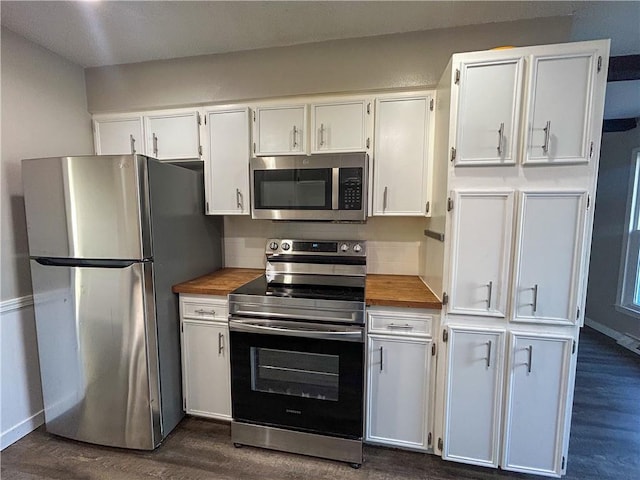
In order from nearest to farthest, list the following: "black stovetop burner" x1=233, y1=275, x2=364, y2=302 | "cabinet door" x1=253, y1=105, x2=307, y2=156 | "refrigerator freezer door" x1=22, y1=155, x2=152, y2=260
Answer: "refrigerator freezer door" x1=22, y1=155, x2=152, y2=260
"black stovetop burner" x1=233, y1=275, x2=364, y2=302
"cabinet door" x1=253, y1=105, x2=307, y2=156

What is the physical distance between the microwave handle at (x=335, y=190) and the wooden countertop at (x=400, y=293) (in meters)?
0.57

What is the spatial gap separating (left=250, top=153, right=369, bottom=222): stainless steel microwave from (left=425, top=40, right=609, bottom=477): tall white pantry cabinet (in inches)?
21.5

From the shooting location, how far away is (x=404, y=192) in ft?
6.58

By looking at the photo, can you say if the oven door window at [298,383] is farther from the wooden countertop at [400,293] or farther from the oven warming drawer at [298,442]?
the wooden countertop at [400,293]

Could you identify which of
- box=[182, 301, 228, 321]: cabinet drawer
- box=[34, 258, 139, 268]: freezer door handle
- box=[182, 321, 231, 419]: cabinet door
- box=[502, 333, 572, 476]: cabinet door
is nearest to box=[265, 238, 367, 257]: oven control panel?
box=[182, 301, 228, 321]: cabinet drawer

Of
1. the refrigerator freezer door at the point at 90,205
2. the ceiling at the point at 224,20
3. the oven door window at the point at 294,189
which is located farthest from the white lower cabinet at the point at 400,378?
the ceiling at the point at 224,20

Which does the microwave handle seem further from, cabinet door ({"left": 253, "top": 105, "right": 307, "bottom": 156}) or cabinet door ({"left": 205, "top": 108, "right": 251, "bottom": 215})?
cabinet door ({"left": 205, "top": 108, "right": 251, "bottom": 215})

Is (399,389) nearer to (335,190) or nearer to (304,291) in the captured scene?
(304,291)

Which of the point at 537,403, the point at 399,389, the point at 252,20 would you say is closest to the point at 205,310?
the point at 399,389

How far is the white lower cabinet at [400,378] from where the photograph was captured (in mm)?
1697

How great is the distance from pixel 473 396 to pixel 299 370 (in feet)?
3.14

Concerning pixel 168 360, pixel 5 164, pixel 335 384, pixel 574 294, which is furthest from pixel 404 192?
pixel 5 164

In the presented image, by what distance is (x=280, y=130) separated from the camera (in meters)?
2.12

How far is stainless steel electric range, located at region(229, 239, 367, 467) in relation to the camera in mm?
1692
